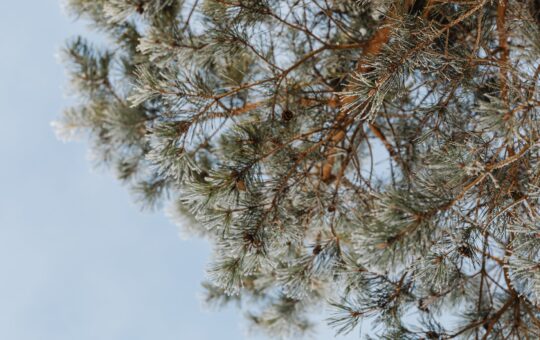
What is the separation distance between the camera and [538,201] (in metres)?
1.37

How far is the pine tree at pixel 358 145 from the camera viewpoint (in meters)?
1.20

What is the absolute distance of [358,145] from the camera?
1716 mm

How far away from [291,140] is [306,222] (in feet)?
0.97

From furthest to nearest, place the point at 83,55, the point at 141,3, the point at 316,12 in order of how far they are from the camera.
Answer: the point at 83,55 → the point at 316,12 → the point at 141,3

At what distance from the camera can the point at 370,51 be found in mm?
1601

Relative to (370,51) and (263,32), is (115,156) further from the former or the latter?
(370,51)

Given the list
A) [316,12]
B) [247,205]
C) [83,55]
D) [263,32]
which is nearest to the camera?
[247,205]

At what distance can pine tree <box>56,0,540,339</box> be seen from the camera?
120 centimetres

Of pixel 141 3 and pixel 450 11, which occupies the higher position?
pixel 141 3

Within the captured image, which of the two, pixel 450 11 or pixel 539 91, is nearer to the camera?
pixel 539 91

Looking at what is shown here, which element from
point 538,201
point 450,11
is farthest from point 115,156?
point 538,201

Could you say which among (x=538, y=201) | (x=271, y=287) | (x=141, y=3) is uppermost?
(x=141, y=3)

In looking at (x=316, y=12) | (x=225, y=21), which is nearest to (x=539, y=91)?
(x=225, y=21)

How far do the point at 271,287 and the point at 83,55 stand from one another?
128 cm
